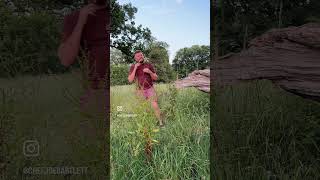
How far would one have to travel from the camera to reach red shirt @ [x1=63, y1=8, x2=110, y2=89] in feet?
10.6

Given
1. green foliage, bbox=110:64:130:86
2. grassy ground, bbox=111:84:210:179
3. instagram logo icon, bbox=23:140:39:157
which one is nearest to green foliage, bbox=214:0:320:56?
grassy ground, bbox=111:84:210:179

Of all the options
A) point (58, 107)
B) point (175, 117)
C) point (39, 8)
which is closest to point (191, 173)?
point (175, 117)

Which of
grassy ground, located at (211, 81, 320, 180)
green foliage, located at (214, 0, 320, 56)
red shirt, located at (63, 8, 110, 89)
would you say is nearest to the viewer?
red shirt, located at (63, 8, 110, 89)

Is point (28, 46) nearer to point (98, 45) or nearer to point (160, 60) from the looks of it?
point (98, 45)

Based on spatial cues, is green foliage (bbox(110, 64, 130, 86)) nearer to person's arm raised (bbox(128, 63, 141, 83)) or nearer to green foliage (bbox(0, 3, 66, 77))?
person's arm raised (bbox(128, 63, 141, 83))

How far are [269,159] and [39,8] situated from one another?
1617 mm

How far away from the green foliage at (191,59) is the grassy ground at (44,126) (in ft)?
1.92

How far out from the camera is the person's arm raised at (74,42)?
327 cm

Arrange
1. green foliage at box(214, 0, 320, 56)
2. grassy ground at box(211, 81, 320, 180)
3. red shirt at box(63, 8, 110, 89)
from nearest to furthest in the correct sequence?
red shirt at box(63, 8, 110, 89), grassy ground at box(211, 81, 320, 180), green foliage at box(214, 0, 320, 56)

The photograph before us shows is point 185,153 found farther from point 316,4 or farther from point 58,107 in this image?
point 316,4

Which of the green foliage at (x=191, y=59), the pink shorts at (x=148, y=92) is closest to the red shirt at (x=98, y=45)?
the pink shorts at (x=148, y=92)

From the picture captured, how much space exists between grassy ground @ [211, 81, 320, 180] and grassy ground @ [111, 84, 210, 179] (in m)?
0.12

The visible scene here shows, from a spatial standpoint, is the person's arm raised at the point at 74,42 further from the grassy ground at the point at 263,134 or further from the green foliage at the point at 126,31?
the grassy ground at the point at 263,134

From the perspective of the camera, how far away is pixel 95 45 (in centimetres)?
324
